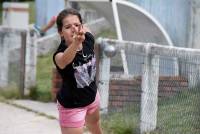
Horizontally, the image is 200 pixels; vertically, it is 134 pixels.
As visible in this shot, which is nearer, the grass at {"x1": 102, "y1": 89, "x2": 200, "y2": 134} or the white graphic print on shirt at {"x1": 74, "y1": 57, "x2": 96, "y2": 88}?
the white graphic print on shirt at {"x1": 74, "y1": 57, "x2": 96, "y2": 88}

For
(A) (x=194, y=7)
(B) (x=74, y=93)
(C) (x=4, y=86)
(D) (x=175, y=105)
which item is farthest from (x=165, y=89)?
(C) (x=4, y=86)

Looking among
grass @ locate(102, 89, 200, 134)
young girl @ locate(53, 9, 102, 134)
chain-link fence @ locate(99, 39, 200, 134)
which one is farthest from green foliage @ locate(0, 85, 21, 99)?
young girl @ locate(53, 9, 102, 134)

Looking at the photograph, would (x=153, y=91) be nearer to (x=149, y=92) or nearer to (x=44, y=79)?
A: (x=149, y=92)

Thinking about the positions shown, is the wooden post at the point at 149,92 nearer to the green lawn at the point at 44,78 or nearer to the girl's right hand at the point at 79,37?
the girl's right hand at the point at 79,37

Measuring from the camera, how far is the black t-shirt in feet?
17.2

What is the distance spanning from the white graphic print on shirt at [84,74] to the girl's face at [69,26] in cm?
23

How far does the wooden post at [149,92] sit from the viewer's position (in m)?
7.16

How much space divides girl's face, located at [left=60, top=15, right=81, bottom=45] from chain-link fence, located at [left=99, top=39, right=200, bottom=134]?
5.80ft

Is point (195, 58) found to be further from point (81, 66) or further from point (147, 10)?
point (147, 10)

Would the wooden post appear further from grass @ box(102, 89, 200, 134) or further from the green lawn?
the green lawn

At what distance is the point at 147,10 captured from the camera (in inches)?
416

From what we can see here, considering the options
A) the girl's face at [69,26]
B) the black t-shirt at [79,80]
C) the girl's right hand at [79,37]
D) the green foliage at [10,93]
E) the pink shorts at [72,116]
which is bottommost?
the green foliage at [10,93]

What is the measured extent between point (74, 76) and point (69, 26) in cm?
41

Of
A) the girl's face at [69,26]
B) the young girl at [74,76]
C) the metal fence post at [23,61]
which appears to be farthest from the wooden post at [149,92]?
the metal fence post at [23,61]
